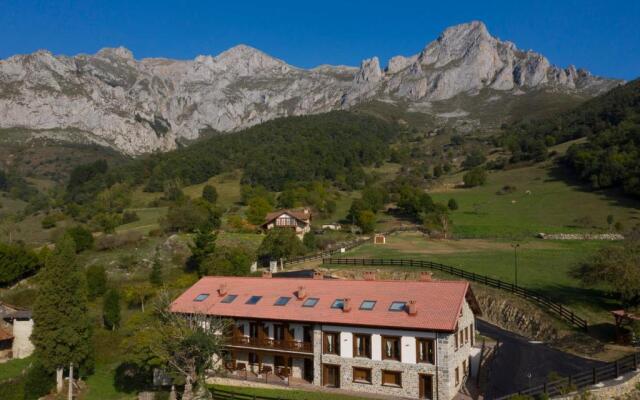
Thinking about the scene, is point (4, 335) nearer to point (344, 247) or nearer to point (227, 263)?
point (227, 263)

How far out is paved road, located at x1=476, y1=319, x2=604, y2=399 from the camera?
26005 millimetres

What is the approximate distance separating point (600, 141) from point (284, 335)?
107144 mm

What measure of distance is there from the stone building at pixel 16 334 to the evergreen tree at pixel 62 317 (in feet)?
24.0

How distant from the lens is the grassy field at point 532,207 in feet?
250

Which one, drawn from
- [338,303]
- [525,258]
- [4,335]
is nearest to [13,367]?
[4,335]

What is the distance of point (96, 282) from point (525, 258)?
44034mm

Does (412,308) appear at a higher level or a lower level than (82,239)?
lower

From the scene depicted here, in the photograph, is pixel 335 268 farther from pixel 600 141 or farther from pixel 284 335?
pixel 600 141

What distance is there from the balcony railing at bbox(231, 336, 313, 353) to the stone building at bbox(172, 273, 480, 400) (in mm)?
57

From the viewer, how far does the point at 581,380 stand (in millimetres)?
23750

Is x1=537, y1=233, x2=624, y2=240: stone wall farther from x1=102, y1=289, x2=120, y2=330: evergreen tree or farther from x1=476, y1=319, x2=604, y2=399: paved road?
x1=102, y1=289, x2=120, y2=330: evergreen tree

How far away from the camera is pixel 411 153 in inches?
6580

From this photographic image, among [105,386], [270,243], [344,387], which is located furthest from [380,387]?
[270,243]

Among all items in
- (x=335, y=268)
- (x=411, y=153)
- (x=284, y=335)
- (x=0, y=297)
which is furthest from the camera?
(x=411, y=153)
